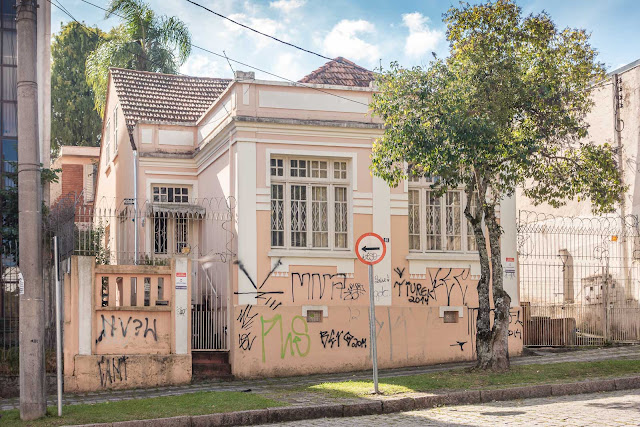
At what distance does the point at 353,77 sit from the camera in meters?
22.9

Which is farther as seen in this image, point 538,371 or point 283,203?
point 283,203

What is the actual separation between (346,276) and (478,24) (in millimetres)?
5733

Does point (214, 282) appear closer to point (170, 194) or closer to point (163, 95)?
point (170, 194)

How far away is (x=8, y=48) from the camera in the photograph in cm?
1900

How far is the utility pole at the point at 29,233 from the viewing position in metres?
10.7

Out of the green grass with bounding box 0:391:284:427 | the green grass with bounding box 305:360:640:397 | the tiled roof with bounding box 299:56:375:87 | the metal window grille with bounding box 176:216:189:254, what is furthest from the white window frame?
the tiled roof with bounding box 299:56:375:87

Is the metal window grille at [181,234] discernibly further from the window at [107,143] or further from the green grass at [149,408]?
the window at [107,143]

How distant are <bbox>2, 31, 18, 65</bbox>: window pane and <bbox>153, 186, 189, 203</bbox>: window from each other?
438 centimetres

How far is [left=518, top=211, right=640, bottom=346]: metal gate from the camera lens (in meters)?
19.0

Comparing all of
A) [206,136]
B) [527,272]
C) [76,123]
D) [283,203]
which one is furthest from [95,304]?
[76,123]

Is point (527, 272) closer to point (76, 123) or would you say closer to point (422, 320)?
point (422, 320)

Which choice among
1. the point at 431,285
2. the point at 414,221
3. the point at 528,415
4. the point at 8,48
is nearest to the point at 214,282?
the point at 414,221

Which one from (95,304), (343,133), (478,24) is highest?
(478,24)

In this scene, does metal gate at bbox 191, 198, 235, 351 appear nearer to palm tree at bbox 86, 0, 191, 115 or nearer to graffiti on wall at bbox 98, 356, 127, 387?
graffiti on wall at bbox 98, 356, 127, 387
